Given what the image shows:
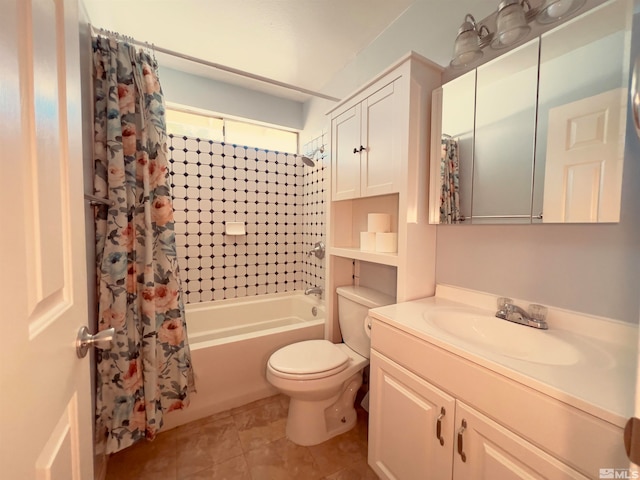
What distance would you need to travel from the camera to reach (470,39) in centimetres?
117

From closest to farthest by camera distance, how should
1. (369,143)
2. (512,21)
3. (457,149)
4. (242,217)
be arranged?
(512,21)
(457,149)
(369,143)
(242,217)

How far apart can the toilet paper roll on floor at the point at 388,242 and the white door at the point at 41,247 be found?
1268 mm

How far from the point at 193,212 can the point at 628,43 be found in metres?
2.60

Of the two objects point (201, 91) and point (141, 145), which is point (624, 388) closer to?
point (141, 145)

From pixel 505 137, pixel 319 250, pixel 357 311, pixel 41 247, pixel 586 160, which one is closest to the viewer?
pixel 41 247

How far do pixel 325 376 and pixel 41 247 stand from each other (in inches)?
50.8

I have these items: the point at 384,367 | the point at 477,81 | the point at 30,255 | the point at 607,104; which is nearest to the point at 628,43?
the point at 607,104

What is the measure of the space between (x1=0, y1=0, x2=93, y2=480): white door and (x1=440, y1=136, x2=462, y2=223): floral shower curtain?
54.2 inches

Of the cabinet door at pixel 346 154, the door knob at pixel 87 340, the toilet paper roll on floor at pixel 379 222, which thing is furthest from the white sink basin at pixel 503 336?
the door knob at pixel 87 340

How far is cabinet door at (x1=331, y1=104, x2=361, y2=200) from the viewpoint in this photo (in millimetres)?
1606

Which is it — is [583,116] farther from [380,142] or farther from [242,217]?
[242,217]

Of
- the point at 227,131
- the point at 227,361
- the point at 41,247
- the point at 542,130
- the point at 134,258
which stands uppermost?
the point at 227,131

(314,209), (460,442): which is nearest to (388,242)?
(460,442)

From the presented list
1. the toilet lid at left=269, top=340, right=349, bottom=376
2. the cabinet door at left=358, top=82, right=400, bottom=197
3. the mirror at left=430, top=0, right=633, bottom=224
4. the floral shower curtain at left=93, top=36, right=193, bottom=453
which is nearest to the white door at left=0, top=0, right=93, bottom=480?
the floral shower curtain at left=93, top=36, right=193, bottom=453
